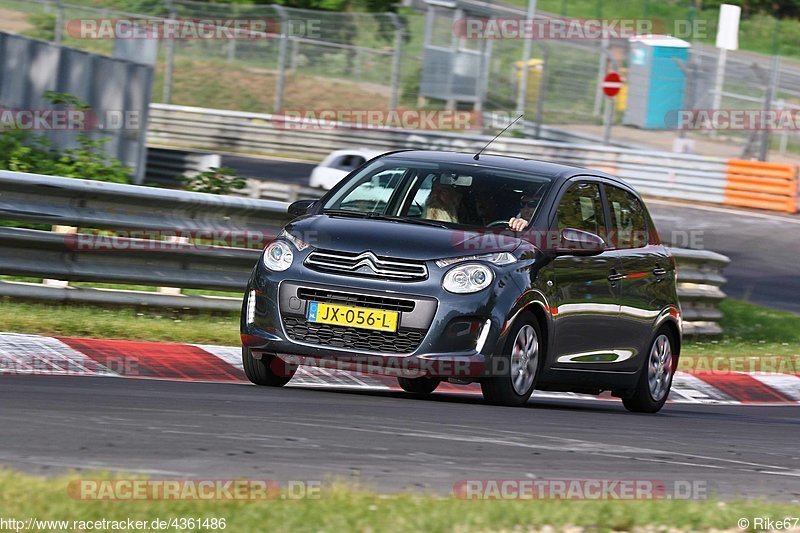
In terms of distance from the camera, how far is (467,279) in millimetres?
8227

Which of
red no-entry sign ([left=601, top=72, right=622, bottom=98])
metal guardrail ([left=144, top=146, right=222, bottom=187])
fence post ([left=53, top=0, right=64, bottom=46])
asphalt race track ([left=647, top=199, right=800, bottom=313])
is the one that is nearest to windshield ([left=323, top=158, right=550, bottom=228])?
asphalt race track ([left=647, top=199, right=800, bottom=313])

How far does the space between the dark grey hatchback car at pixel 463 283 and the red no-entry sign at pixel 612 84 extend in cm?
2399

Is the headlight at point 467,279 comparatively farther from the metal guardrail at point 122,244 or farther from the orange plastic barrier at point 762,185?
the orange plastic barrier at point 762,185

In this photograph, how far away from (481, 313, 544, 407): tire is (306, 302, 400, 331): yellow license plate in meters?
0.64

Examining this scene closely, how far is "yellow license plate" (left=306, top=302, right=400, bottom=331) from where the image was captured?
813 cm

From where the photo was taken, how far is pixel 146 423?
6363 mm

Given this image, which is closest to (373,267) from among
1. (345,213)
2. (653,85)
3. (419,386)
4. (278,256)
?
(278,256)

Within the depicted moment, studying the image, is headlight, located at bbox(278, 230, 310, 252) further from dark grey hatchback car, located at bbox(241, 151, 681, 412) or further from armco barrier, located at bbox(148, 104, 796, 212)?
armco barrier, located at bbox(148, 104, 796, 212)

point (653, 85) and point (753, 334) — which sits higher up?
point (653, 85)

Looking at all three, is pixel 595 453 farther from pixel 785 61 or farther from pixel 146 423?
pixel 785 61

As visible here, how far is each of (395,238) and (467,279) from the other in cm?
48

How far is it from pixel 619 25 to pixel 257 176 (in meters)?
19.0

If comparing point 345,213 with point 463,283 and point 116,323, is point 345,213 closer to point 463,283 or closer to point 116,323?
point 463,283

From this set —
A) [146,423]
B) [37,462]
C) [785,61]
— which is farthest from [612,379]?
[785,61]
